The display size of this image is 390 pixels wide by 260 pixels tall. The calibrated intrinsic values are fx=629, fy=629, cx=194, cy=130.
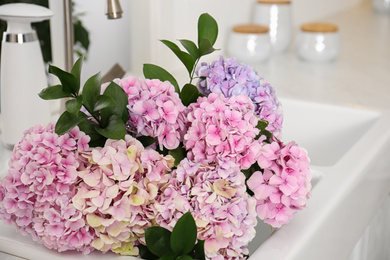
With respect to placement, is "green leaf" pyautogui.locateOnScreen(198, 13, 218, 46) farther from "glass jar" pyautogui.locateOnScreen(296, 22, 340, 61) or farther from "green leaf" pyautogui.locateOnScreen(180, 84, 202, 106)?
"glass jar" pyautogui.locateOnScreen(296, 22, 340, 61)

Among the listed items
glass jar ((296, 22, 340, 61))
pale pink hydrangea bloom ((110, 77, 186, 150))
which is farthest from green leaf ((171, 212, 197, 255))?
glass jar ((296, 22, 340, 61))

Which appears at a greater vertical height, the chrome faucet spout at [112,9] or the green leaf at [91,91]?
the chrome faucet spout at [112,9]

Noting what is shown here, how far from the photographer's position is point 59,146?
1.88ft

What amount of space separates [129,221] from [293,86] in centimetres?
114

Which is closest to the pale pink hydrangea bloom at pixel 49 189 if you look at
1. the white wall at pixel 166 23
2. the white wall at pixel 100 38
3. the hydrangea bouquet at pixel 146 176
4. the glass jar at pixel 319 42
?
the hydrangea bouquet at pixel 146 176

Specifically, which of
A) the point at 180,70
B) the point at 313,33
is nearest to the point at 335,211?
the point at 180,70

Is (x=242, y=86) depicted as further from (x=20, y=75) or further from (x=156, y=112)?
(x=20, y=75)

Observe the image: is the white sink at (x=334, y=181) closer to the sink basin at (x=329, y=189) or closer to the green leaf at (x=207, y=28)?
the sink basin at (x=329, y=189)

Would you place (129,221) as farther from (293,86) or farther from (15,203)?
(293,86)

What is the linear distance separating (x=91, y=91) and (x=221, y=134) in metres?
0.12

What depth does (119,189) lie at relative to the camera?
0.56 meters

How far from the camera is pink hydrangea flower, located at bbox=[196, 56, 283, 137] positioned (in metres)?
0.67

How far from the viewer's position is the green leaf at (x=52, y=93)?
0.56 m

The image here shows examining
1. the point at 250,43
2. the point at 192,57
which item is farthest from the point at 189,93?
the point at 250,43
